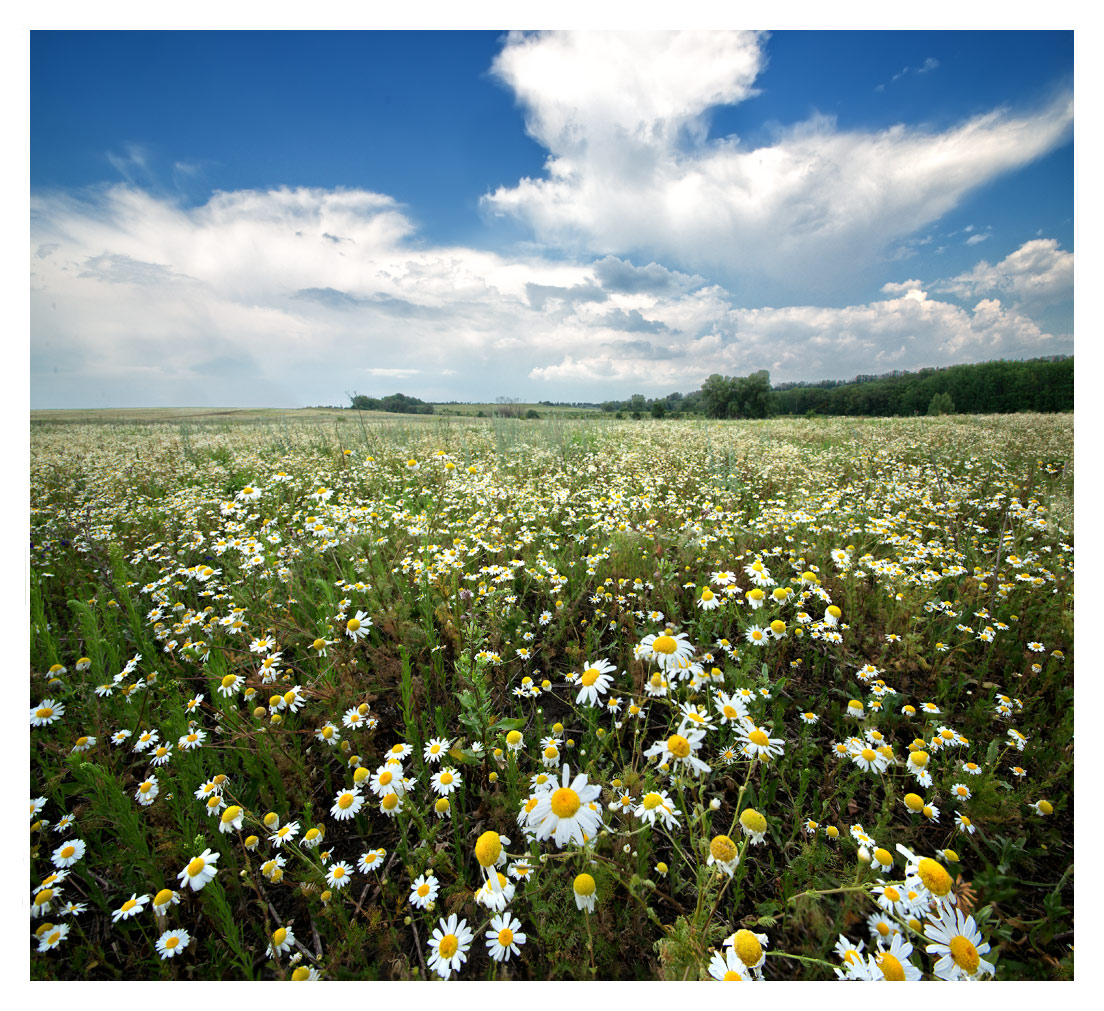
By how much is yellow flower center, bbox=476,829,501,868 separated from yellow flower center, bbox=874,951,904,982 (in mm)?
964

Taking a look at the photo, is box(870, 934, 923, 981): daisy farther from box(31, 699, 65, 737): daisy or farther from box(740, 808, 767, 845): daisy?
box(31, 699, 65, 737): daisy

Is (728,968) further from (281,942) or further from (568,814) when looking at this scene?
(281,942)

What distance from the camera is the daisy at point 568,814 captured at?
1.04 m

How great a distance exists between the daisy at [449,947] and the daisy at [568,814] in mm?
395

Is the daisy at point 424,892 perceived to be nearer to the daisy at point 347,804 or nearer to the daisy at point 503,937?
the daisy at point 503,937

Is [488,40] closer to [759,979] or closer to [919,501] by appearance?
[759,979]

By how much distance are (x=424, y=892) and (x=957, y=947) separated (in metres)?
1.40


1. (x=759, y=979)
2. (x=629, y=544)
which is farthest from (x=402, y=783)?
(x=629, y=544)

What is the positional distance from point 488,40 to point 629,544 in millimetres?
2864

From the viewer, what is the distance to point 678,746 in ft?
3.86

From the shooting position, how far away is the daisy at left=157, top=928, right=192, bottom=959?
3.76 feet

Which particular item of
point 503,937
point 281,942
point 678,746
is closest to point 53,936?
point 281,942
